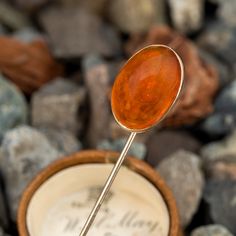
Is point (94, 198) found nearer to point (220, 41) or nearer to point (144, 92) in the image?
point (144, 92)

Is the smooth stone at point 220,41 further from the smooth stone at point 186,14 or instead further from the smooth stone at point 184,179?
the smooth stone at point 184,179

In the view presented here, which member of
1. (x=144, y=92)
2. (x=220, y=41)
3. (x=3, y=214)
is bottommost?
(x=3, y=214)

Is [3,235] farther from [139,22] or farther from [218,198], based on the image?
[139,22]

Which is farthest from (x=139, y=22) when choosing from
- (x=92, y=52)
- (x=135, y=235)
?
(x=135, y=235)

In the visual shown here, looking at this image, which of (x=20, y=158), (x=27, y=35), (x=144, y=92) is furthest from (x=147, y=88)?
(x=27, y=35)

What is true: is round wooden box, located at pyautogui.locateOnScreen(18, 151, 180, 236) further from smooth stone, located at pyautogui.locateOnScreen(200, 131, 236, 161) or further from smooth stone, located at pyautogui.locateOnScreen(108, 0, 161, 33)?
smooth stone, located at pyautogui.locateOnScreen(108, 0, 161, 33)
